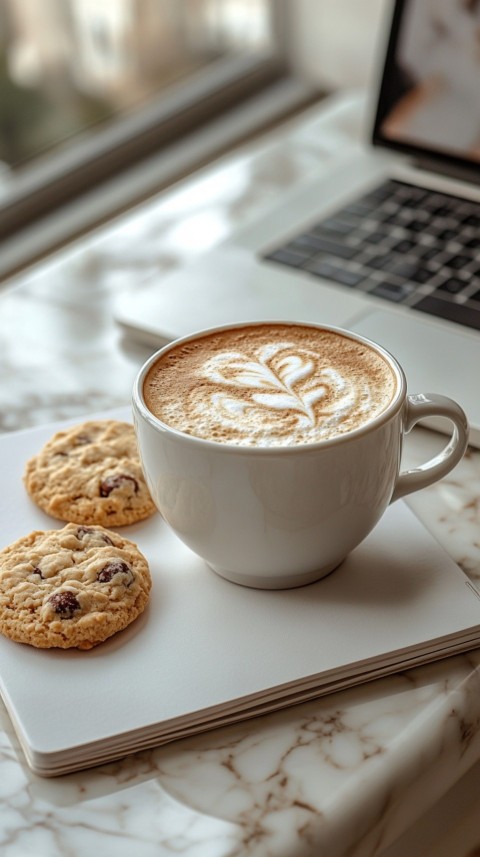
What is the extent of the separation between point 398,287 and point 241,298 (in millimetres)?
139

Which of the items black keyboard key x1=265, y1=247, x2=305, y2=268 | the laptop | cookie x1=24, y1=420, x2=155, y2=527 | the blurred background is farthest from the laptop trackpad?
the blurred background

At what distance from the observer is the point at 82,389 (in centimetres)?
79

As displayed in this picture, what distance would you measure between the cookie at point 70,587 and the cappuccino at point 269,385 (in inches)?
3.5

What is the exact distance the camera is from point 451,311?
2.69 ft

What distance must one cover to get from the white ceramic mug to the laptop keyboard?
1.00 ft

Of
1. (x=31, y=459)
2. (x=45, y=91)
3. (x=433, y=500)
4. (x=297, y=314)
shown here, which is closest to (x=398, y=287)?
(x=297, y=314)

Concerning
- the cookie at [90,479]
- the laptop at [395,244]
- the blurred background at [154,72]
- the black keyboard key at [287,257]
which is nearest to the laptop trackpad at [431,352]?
the laptop at [395,244]

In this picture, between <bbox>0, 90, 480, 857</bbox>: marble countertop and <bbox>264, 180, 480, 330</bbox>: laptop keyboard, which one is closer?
<bbox>0, 90, 480, 857</bbox>: marble countertop

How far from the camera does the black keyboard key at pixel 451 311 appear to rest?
81cm

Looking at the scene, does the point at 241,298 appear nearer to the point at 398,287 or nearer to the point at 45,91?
the point at 398,287

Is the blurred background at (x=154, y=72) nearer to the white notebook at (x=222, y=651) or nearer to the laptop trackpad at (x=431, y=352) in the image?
the laptop trackpad at (x=431, y=352)

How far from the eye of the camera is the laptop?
0.81 meters

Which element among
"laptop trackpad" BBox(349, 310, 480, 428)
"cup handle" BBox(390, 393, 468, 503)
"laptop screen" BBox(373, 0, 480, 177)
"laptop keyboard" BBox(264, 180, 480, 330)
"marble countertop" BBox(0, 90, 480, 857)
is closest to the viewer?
"marble countertop" BBox(0, 90, 480, 857)

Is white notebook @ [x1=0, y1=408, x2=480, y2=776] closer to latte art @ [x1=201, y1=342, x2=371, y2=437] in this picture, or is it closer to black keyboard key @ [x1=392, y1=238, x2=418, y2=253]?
latte art @ [x1=201, y1=342, x2=371, y2=437]
